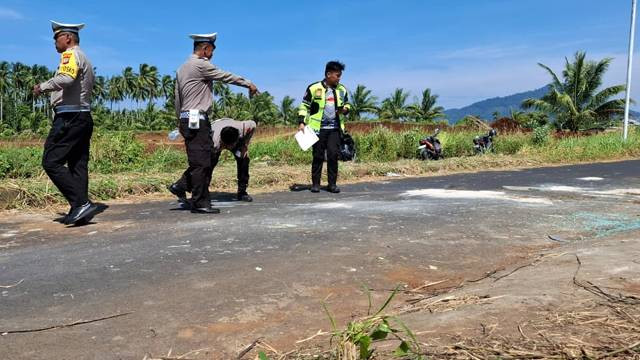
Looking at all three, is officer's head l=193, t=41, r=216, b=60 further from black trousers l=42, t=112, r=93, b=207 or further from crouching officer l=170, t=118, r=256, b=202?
black trousers l=42, t=112, r=93, b=207

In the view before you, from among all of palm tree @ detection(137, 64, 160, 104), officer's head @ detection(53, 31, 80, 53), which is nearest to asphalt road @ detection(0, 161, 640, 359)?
officer's head @ detection(53, 31, 80, 53)

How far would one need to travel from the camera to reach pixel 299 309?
3.02 metres

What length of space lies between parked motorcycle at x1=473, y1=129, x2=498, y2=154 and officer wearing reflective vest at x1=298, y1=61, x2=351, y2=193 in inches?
389

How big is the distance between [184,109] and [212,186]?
241 centimetres

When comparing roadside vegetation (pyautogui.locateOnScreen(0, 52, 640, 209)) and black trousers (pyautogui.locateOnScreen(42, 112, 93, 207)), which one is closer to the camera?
black trousers (pyautogui.locateOnScreen(42, 112, 93, 207))

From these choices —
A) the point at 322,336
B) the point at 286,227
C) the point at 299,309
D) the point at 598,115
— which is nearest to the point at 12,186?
the point at 286,227

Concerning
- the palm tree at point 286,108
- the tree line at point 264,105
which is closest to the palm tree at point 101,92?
the tree line at point 264,105

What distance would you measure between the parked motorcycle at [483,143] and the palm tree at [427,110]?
3508 cm

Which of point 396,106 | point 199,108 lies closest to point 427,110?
point 396,106

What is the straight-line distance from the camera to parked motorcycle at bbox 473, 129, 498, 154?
16906mm

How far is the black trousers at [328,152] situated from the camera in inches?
314

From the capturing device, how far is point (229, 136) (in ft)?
21.5

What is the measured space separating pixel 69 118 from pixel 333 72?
3.82 meters

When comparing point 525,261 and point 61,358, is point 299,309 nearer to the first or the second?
point 61,358
